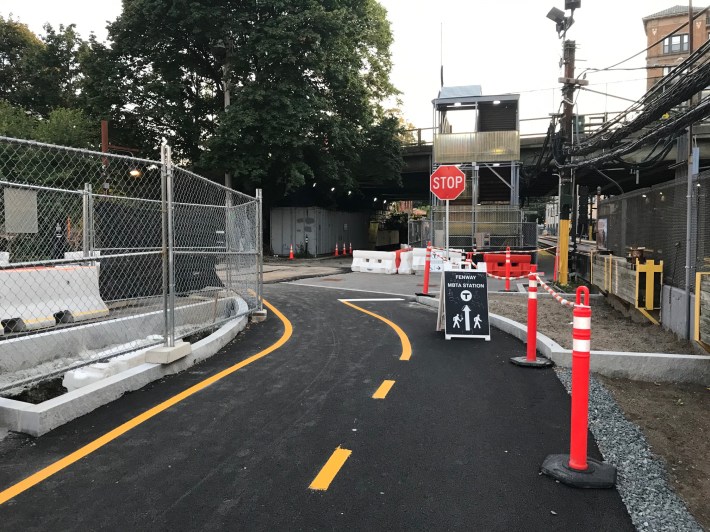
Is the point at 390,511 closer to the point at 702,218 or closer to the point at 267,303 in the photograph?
A: the point at 702,218

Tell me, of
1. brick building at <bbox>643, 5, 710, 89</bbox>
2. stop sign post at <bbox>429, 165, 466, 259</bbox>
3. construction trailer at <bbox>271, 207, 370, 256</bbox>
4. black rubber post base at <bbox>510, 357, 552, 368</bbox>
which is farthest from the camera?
brick building at <bbox>643, 5, 710, 89</bbox>

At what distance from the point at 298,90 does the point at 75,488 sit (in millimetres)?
24445

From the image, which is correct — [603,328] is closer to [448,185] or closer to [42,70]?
[448,185]

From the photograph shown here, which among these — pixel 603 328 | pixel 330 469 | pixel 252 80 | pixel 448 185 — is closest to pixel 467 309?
pixel 603 328

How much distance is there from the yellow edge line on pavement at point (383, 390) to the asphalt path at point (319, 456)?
4 centimetres

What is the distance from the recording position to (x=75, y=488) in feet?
11.3

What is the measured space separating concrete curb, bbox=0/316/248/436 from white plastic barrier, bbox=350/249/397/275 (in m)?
14.0

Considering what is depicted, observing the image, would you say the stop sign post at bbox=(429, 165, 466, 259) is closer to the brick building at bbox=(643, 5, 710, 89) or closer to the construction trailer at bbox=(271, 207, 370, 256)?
the construction trailer at bbox=(271, 207, 370, 256)

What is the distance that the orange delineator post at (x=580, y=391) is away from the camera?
12.0 feet

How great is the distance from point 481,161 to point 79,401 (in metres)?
24.1

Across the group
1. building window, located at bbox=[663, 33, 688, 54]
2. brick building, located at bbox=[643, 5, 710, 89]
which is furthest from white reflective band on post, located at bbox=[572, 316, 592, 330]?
building window, located at bbox=[663, 33, 688, 54]

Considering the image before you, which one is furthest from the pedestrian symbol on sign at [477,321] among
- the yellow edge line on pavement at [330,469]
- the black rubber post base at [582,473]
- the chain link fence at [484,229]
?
the chain link fence at [484,229]

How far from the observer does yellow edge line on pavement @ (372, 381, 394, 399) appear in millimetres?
5398

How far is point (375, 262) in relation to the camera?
68.3ft
